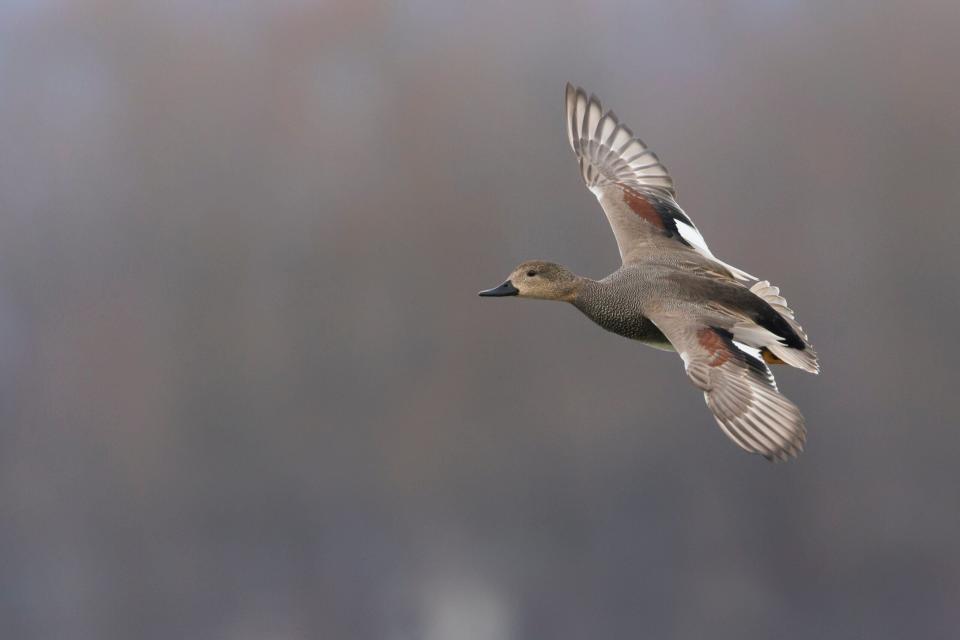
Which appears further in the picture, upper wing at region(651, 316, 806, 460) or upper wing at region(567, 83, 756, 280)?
upper wing at region(567, 83, 756, 280)

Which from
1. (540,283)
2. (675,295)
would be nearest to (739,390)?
(675,295)

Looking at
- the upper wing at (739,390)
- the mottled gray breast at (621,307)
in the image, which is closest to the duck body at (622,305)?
the mottled gray breast at (621,307)

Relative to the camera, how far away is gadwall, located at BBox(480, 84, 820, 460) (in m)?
3.17

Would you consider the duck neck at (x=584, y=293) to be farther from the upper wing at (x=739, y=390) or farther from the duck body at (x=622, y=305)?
the upper wing at (x=739, y=390)

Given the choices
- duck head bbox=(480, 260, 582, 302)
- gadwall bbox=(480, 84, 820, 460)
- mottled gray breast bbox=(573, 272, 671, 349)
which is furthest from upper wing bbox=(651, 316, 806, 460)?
duck head bbox=(480, 260, 582, 302)

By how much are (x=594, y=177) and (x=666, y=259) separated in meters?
0.79

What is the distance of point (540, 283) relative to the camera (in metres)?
3.89

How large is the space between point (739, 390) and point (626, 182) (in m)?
1.62

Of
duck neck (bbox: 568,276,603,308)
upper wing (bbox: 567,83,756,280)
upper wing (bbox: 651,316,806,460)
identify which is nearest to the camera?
upper wing (bbox: 651,316,806,460)

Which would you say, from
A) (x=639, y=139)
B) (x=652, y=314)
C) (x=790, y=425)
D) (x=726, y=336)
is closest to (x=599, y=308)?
(x=652, y=314)

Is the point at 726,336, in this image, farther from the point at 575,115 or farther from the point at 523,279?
the point at 575,115

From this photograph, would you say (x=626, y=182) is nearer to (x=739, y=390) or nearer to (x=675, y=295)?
(x=675, y=295)

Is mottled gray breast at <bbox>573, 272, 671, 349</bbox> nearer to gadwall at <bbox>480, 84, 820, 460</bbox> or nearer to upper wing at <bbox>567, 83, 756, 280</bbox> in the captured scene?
gadwall at <bbox>480, 84, 820, 460</bbox>

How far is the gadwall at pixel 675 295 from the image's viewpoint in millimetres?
3172
